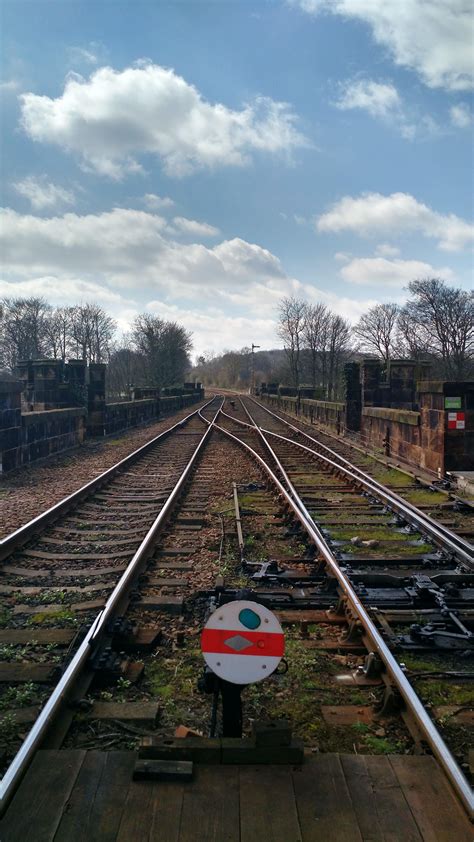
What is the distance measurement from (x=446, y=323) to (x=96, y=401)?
3597 centimetres

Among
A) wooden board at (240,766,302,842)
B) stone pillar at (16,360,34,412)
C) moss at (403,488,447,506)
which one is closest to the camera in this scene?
wooden board at (240,766,302,842)

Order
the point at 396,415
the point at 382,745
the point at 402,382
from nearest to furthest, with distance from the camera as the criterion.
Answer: the point at 382,745, the point at 396,415, the point at 402,382

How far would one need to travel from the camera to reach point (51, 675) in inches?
136

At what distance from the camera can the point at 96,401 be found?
18219mm

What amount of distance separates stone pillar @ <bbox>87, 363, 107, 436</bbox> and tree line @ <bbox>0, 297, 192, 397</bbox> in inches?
1069

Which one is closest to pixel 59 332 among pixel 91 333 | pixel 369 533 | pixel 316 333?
pixel 91 333

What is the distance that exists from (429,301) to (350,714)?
48283 millimetres

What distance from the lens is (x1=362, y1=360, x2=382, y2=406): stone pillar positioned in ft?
59.2

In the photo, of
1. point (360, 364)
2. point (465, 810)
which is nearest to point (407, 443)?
point (360, 364)

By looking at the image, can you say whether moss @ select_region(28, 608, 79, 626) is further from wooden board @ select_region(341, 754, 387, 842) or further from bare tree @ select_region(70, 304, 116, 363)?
bare tree @ select_region(70, 304, 116, 363)

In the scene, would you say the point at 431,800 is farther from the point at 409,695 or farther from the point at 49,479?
the point at 49,479

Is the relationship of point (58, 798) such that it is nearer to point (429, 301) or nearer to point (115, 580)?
point (115, 580)

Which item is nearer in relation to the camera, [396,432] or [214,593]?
[214,593]

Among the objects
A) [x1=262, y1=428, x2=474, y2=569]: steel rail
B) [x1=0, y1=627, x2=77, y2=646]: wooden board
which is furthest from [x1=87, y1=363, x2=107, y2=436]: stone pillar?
[x1=0, y1=627, x2=77, y2=646]: wooden board
